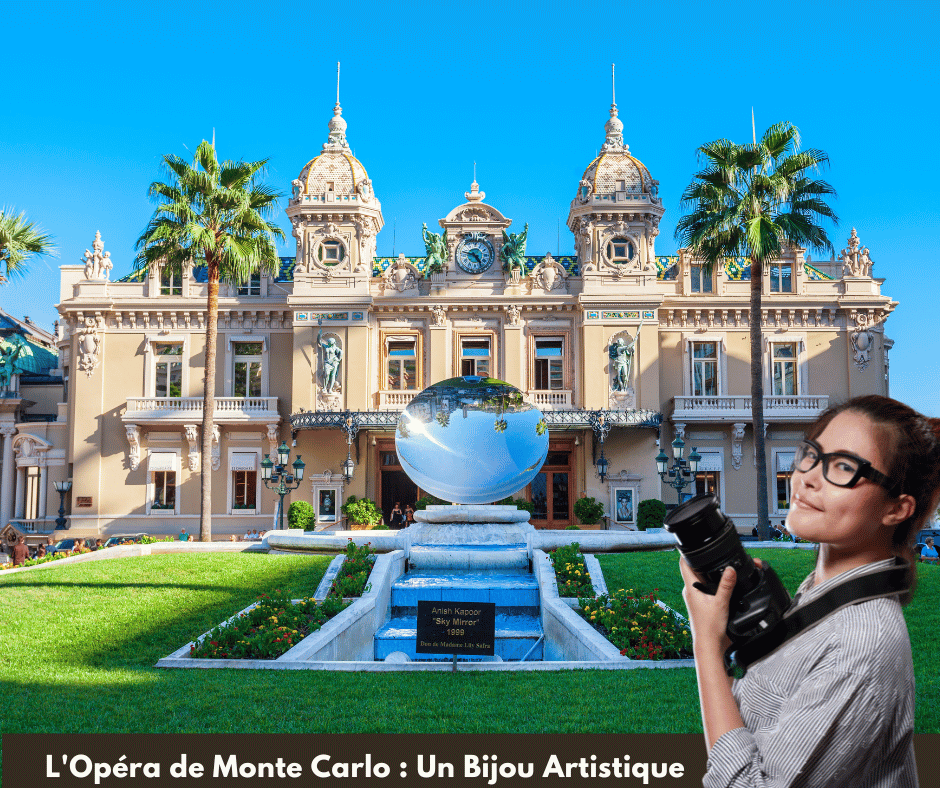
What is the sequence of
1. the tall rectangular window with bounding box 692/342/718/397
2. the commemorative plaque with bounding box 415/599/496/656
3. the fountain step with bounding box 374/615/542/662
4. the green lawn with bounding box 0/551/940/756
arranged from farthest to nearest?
1. the tall rectangular window with bounding box 692/342/718/397
2. the fountain step with bounding box 374/615/542/662
3. the commemorative plaque with bounding box 415/599/496/656
4. the green lawn with bounding box 0/551/940/756

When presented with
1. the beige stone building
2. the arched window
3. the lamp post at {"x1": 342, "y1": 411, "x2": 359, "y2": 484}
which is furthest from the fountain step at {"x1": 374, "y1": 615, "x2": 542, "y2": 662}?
the arched window

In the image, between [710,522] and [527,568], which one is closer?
[710,522]

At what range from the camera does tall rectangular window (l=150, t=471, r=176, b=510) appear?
108 feet

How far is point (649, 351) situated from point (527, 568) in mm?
16183

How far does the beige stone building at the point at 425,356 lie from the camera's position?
32344 millimetres

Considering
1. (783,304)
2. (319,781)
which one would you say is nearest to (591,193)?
(783,304)

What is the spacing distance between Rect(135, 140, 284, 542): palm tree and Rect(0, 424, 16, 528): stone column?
13776 millimetres

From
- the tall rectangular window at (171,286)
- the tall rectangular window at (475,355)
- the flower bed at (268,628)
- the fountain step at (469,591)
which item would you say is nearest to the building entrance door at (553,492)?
the tall rectangular window at (475,355)

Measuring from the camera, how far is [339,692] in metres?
8.26

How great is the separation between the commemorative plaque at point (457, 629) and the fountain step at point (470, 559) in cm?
824

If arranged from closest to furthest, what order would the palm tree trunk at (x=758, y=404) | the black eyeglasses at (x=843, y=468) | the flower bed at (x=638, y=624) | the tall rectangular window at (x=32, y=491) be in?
1. the black eyeglasses at (x=843, y=468)
2. the flower bed at (x=638, y=624)
3. the palm tree trunk at (x=758, y=404)
4. the tall rectangular window at (x=32, y=491)

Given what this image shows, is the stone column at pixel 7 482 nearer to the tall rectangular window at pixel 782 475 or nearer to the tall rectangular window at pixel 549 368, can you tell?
the tall rectangular window at pixel 549 368

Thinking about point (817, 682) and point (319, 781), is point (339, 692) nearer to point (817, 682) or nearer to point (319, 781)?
point (319, 781)

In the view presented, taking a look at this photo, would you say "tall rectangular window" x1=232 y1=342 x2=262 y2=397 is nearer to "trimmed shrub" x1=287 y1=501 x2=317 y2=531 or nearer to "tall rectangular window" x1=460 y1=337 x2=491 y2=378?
"trimmed shrub" x1=287 y1=501 x2=317 y2=531
